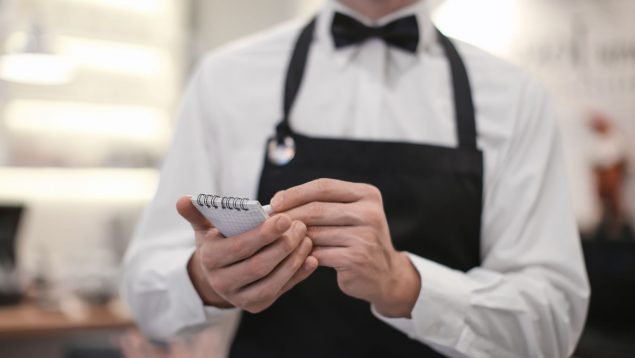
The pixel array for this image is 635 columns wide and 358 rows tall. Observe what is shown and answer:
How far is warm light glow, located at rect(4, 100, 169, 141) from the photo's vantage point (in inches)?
158

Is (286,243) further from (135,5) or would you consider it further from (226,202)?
(135,5)

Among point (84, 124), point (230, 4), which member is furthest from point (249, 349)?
point (230, 4)

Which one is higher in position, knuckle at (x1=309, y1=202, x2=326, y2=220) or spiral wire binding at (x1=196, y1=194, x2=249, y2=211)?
spiral wire binding at (x1=196, y1=194, x2=249, y2=211)

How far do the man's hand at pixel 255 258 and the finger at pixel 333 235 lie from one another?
22 millimetres

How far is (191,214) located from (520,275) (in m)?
0.59

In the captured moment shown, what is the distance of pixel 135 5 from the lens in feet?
14.6

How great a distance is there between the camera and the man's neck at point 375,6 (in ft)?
4.37

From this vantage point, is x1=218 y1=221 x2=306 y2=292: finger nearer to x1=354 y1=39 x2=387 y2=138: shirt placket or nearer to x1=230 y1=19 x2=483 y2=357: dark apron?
x1=230 y1=19 x2=483 y2=357: dark apron

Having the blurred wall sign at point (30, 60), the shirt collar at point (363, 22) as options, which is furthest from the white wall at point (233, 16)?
the shirt collar at point (363, 22)

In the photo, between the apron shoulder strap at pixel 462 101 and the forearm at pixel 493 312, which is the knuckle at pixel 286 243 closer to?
the forearm at pixel 493 312

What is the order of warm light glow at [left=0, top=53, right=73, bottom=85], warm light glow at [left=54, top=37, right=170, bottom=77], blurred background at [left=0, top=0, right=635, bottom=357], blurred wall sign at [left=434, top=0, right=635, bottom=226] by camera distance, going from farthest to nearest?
warm light glow at [left=54, top=37, right=170, bottom=77]
warm light glow at [left=0, top=53, right=73, bottom=85]
blurred wall sign at [left=434, top=0, right=635, bottom=226]
blurred background at [left=0, top=0, right=635, bottom=357]

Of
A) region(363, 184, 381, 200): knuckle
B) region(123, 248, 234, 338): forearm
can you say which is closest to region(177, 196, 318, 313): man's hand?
region(363, 184, 381, 200): knuckle

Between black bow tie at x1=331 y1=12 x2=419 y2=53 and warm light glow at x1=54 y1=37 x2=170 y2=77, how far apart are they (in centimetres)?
313

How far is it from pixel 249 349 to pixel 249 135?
0.37 metres
